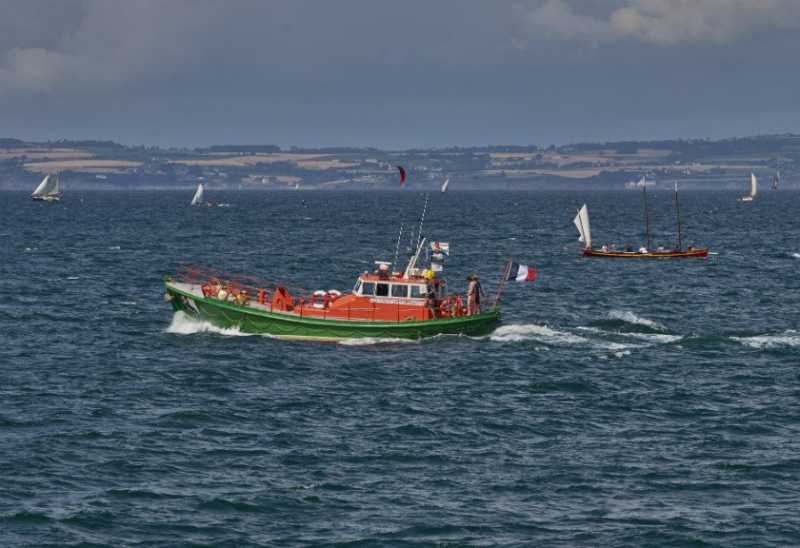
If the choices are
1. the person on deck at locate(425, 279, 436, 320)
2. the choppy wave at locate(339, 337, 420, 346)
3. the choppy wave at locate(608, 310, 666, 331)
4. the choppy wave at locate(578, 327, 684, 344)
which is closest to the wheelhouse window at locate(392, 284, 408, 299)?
the person on deck at locate(425, 279, 436, 320)

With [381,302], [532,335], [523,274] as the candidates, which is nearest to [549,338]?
[532,335]

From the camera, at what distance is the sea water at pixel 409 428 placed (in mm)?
34250

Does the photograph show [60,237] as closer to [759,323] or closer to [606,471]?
[759,323]

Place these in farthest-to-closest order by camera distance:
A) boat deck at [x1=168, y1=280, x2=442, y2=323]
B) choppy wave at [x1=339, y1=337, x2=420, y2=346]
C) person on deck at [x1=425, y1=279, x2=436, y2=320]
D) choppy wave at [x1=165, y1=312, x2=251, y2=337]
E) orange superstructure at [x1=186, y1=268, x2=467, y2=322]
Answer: choppy wave at [x1=165, y1=312, x2=251, y2=337]
person on deck at [x1=425, y1=279, x2=436, y2=320]
orange superstructure at [x1=186, y1=268, x2=467, y2=322]
boat deck at [x1=168, y1=280, x2=442, y2=323]
choppy wave at [x1=339, y1=337, x2=420, y2=346]

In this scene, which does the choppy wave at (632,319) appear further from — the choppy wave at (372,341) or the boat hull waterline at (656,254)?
the boat hull waterline at (656,254)

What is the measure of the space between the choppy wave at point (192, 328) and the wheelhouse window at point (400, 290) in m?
7.26

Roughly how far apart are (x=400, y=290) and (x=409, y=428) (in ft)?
56.8

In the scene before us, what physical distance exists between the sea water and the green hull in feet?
1.94

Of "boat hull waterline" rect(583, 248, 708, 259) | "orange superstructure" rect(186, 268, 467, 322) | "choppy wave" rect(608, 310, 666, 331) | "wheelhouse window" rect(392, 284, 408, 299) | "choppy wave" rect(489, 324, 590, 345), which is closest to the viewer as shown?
"orange superstructure" rect(186, 268, 467, 322)

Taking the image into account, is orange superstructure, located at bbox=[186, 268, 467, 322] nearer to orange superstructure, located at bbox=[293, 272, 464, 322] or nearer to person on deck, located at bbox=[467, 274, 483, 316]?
orange superstructure, located at bbox=[293, 272, 464, 322]

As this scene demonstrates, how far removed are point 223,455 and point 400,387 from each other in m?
12.1

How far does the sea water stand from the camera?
34.2 metres

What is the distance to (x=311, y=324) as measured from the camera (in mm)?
60188

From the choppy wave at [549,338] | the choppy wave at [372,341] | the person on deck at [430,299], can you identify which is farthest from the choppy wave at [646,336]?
the choppy wave at [372,341]
